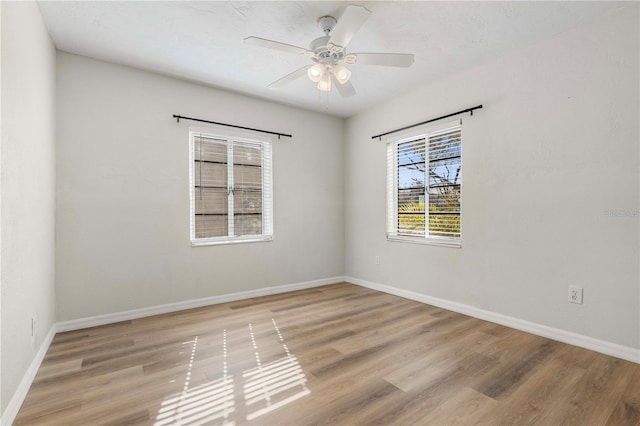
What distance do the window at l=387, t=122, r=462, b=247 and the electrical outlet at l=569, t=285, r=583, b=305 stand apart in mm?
1060

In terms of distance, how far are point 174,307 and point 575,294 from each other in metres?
3.86

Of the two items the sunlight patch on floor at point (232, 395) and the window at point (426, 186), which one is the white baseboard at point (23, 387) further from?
the window at point (426, 186)

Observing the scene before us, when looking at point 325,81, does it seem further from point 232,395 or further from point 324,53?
point 232,395

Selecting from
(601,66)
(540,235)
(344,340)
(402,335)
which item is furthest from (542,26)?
(344,340)

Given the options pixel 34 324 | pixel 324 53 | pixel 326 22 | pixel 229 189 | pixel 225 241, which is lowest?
pixel 34 324

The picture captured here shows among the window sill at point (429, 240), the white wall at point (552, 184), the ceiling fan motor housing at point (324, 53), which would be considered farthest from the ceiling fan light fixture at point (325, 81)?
the window sill at point (429, 240)

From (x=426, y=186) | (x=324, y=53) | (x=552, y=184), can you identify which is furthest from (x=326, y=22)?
(x=552, y=184)

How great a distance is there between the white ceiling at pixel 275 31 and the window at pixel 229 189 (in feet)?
2.75

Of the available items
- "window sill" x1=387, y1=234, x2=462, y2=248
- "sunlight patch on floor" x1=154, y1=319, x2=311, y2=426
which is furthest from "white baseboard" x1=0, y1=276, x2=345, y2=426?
"window sill" x1=387, y1=234, x2=462, y2=248

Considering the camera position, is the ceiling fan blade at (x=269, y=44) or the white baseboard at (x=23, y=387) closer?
the white baseboard at (x=23, y=387)

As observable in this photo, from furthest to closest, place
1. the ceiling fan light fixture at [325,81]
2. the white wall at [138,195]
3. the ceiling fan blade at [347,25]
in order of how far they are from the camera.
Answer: the white wall at [138,195], the ceiling fan light fixture at [325,81], the ceiling fan blade at [347,25]

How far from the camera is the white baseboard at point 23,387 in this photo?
5.29ft

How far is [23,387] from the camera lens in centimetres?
187

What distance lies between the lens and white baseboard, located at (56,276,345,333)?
3.01 m
